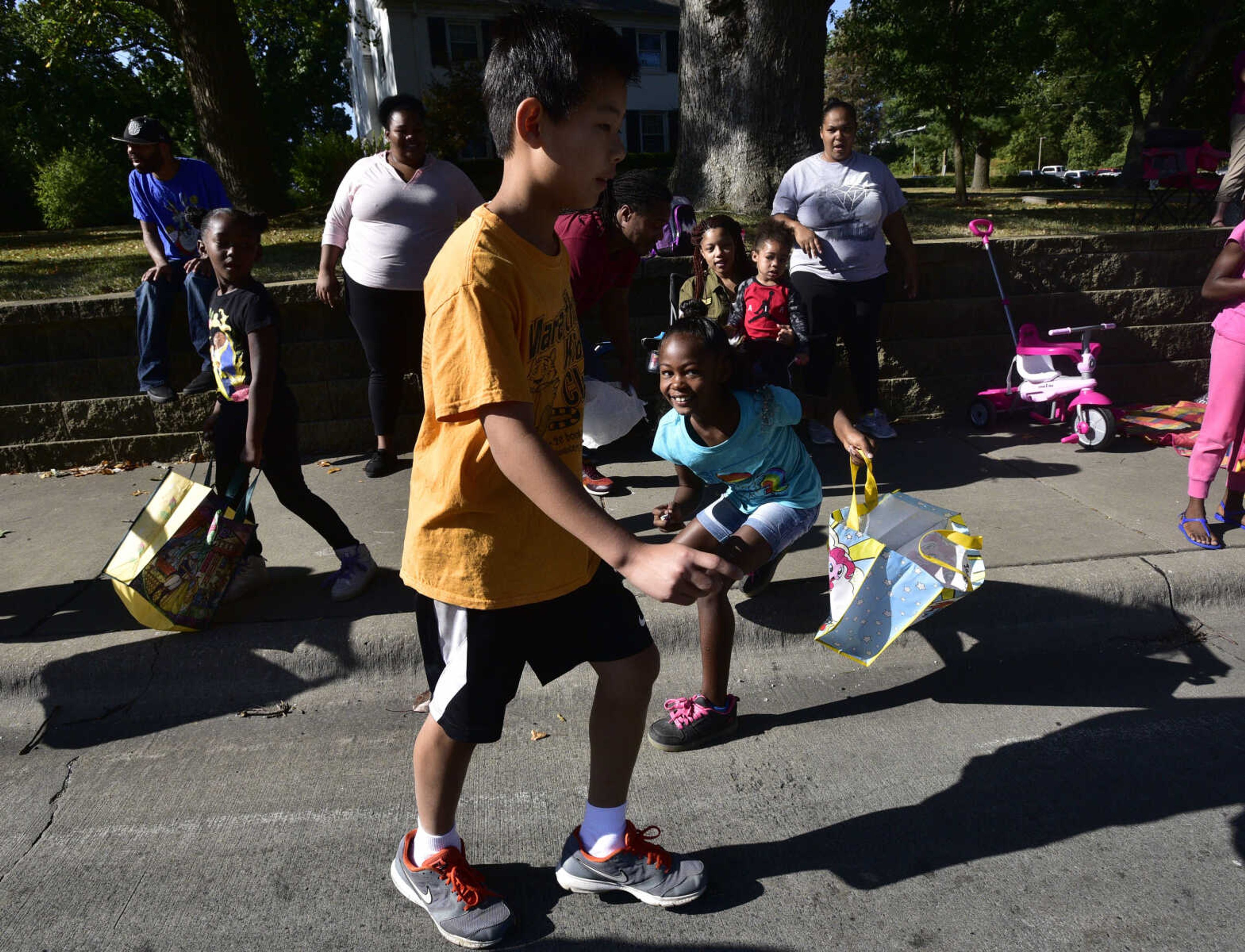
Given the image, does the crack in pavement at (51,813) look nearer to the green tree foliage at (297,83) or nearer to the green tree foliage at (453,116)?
the green tree foliage at (453,116)

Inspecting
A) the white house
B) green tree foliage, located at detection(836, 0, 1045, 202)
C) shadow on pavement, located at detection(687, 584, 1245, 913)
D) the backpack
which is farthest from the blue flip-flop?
the white house

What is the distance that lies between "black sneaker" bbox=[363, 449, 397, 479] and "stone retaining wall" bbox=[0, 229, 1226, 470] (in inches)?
18.7

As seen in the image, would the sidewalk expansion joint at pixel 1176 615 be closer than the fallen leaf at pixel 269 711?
No

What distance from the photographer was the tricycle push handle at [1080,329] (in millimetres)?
5953

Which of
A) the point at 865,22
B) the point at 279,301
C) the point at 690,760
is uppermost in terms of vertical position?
the point at 865,22

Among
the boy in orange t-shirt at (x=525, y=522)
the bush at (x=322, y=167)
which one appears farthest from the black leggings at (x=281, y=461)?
the bush at (x=322, y=167)

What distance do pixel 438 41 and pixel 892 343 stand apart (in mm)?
27314

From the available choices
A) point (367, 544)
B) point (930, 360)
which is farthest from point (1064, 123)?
point (367, 544)

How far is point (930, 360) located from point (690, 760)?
431 cm

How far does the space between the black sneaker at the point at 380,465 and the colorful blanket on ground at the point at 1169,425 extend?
4618mm

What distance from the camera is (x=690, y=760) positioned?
121 inches

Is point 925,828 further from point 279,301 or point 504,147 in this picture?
point 279,301

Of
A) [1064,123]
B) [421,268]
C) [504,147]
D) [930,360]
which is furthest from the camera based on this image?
[1064,123]

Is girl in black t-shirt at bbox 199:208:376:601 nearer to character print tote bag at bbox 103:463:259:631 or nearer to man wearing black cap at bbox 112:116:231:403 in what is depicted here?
character print tote bag at bbox 103:463:259:631
